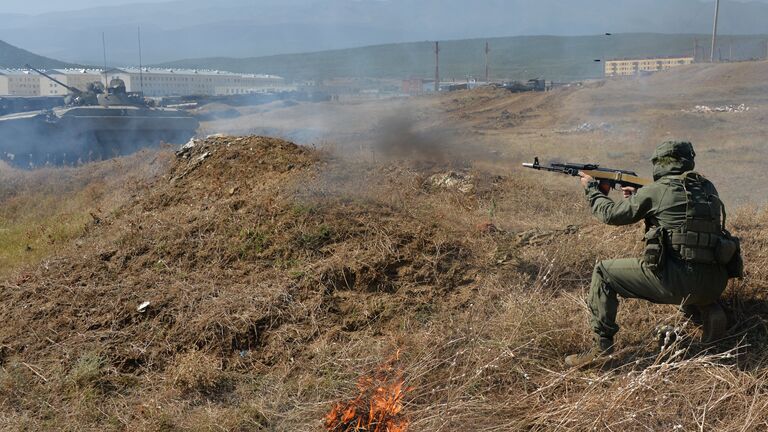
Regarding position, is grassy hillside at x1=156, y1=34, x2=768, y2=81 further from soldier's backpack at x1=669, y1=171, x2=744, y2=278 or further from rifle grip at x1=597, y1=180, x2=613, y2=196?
soldier's backpack at x1=669, y1=171, x2=744, y2=278

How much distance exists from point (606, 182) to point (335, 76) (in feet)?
153

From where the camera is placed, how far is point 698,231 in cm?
425

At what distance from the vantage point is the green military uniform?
432 cm

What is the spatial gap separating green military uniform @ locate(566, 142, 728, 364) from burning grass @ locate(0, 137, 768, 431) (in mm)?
337

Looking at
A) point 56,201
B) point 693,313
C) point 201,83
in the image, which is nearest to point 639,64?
point 201,83

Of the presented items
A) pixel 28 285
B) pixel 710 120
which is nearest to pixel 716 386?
pixel 28 285

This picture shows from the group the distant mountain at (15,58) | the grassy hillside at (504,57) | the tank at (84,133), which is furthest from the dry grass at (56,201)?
the distant mountain at (15,58)

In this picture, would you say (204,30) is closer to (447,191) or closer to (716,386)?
(447,191)

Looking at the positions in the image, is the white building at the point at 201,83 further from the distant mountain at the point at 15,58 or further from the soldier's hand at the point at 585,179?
the soldier's hand at the point at 585,179

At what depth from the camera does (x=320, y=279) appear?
6395mm

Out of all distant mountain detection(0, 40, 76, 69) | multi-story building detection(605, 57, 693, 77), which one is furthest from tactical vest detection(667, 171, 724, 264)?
distant mountain detection(0, 40, 76, 69)

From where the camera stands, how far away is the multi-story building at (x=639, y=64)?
44.0m

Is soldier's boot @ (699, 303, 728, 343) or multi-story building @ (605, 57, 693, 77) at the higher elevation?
multi-story building @ (605, 57, 693, 77)

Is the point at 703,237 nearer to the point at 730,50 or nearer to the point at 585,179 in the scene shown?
the point at 585,179
